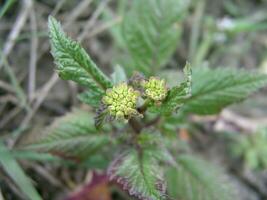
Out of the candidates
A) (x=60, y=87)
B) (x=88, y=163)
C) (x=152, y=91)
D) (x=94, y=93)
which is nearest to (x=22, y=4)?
(x=60, y=87)

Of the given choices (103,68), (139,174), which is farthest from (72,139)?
(103,68)

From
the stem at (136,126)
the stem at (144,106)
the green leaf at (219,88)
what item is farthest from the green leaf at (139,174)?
the green leaf at (219,88)

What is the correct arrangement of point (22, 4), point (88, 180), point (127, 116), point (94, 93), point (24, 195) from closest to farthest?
point (127, 116)
point (94, 93)
point (24, 195)
point (88, 180)
point (22, 4)

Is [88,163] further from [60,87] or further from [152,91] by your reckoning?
[152,91]

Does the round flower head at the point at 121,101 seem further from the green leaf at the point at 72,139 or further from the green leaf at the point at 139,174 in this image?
the green leaf at the point at 72,139

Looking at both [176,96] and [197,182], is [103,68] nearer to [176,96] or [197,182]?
[197,182]

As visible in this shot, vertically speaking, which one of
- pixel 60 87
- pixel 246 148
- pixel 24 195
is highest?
pixel 246 148
